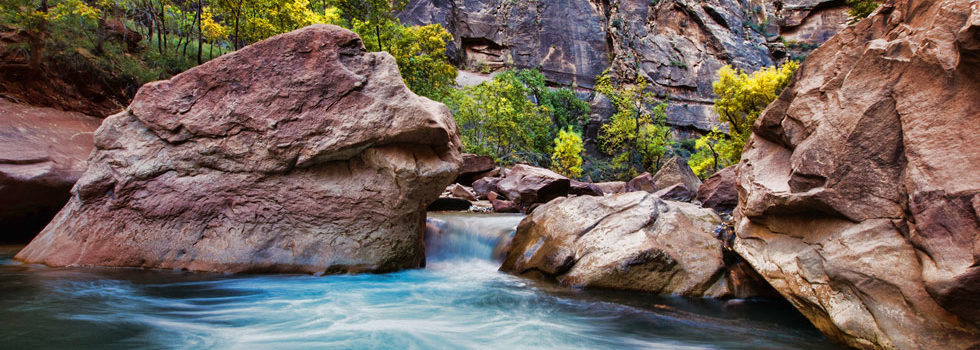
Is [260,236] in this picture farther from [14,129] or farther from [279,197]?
[14,129]

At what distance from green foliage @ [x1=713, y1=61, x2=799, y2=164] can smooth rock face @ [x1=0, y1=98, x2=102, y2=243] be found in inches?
813

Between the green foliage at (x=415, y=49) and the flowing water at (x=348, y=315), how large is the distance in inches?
546

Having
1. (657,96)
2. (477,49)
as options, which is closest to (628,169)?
(657,96)

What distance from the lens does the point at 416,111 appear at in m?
5.90

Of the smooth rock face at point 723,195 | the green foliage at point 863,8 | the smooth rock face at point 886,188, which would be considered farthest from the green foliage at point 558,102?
the smooth rock face at point 886,188

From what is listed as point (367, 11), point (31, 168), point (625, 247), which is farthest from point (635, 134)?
point (31, 168)

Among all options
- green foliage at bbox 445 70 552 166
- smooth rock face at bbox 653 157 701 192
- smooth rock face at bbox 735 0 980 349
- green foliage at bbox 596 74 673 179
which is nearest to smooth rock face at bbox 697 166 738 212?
smooth rock face at bbox 735 0 980 349

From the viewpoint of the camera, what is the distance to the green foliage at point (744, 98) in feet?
62.5

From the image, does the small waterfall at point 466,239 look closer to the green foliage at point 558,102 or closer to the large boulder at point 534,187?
the large boulder at point 534,187

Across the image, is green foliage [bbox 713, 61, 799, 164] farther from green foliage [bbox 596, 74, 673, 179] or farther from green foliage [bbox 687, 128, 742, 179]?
green foliage [bbox 596, 74, 673, 179]

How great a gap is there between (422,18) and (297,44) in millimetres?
37368

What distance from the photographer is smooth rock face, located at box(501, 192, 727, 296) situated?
5.54 metres

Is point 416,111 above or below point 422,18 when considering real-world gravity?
below

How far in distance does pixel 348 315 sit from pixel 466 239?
14.0 ft
